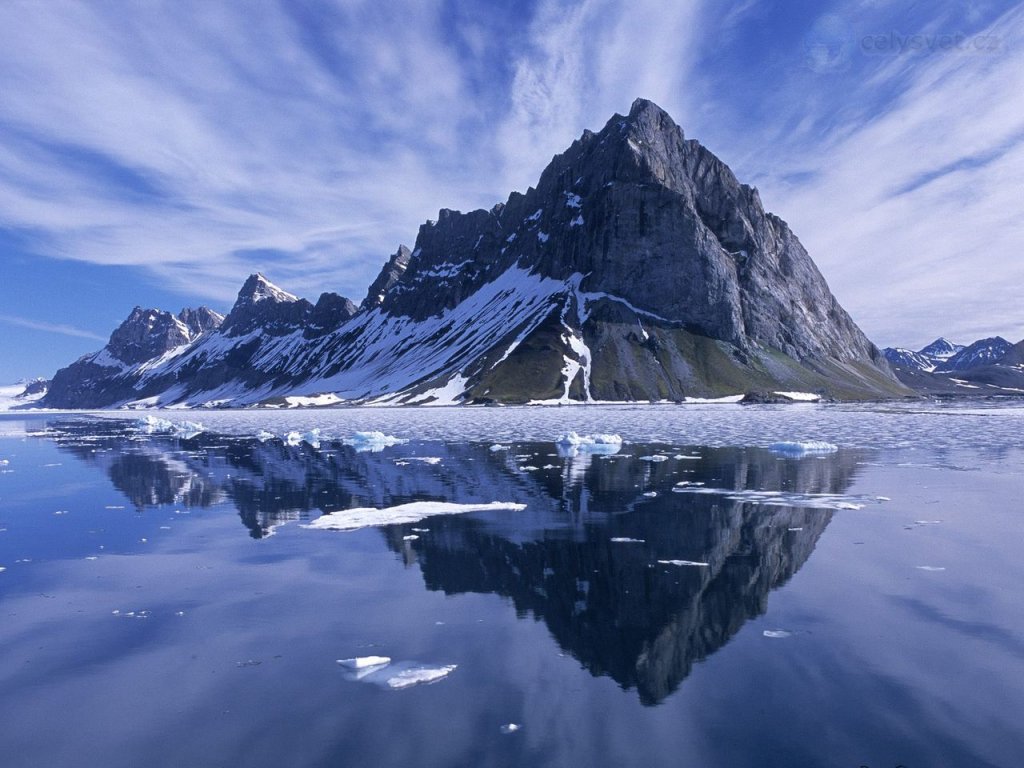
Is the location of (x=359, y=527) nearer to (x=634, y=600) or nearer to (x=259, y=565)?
(x=259, y=565)

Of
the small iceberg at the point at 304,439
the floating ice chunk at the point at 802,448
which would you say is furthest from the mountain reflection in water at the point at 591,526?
the small iceberg at the point at 304,439

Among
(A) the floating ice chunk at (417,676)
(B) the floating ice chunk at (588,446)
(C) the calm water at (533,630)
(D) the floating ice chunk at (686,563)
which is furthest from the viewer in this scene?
(B) the floating ice chunk at (588,446)

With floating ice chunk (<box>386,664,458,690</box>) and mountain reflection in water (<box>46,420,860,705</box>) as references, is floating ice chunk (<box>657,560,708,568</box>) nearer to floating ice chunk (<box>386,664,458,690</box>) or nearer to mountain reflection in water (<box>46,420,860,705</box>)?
mountain reflection in water (<box>46,420,860,705</box>)

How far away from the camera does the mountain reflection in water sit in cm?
1441

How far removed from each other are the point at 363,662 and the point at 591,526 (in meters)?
12.9

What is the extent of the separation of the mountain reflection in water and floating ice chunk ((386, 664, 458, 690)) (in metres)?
2.67

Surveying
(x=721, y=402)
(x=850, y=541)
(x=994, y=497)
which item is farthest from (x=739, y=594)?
(x=721, y=402)

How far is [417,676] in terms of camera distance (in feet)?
39.5

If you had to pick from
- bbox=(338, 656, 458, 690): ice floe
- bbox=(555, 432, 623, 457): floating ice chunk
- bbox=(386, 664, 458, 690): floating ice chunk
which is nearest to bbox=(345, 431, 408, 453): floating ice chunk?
bbox=(555, 432, 623, 457): floating ice chunk

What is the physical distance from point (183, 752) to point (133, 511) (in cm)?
2296

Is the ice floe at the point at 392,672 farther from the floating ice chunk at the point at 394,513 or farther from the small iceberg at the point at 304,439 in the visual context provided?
the small iceberg at the point at 304,439

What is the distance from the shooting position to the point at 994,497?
89.9 ft

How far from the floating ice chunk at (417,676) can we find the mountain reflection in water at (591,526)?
2.67 meters

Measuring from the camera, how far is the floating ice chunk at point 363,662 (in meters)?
12.5
